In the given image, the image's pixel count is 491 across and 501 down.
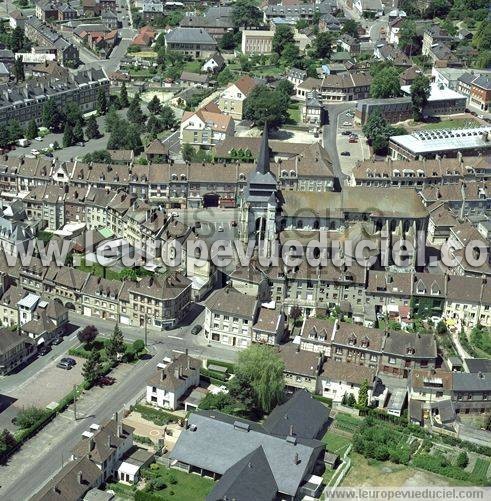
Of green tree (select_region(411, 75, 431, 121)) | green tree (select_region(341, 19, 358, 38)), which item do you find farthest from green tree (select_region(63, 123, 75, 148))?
green tree (select_region(341, 19, 358, 38))

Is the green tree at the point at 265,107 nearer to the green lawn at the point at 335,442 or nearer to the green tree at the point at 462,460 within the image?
the green lawn at the point at 335,442

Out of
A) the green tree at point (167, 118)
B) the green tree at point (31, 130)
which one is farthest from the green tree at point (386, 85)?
the green tree at point (31, 130)

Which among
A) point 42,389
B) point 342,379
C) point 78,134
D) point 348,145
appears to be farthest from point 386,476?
point 78,134

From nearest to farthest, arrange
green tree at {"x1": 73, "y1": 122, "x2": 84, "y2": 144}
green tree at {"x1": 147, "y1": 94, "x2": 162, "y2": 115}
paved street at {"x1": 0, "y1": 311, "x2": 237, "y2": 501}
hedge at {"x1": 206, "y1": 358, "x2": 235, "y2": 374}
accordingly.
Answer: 1. paved street at {"x1": 0, "y1": 311, "x2": 237, "y2": 501}
2. hedge at {"x1": 206, "y1": 358, "x2": 235, "y2": 374}
3. green tree at {"x1": 73, "y1": 122, "x2": 84, "y2": 144}
4. green tree at {"x1": 147, "y1": 94, "x2": 162, "y2": 115}

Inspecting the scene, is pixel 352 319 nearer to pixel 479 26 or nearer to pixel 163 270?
pixel 163 270

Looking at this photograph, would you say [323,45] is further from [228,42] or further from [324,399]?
[324,399]

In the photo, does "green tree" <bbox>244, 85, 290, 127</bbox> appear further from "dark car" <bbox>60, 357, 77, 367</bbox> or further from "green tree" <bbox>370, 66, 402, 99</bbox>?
"dark car" <bbox>60, 357, 77, 367</bbox>
